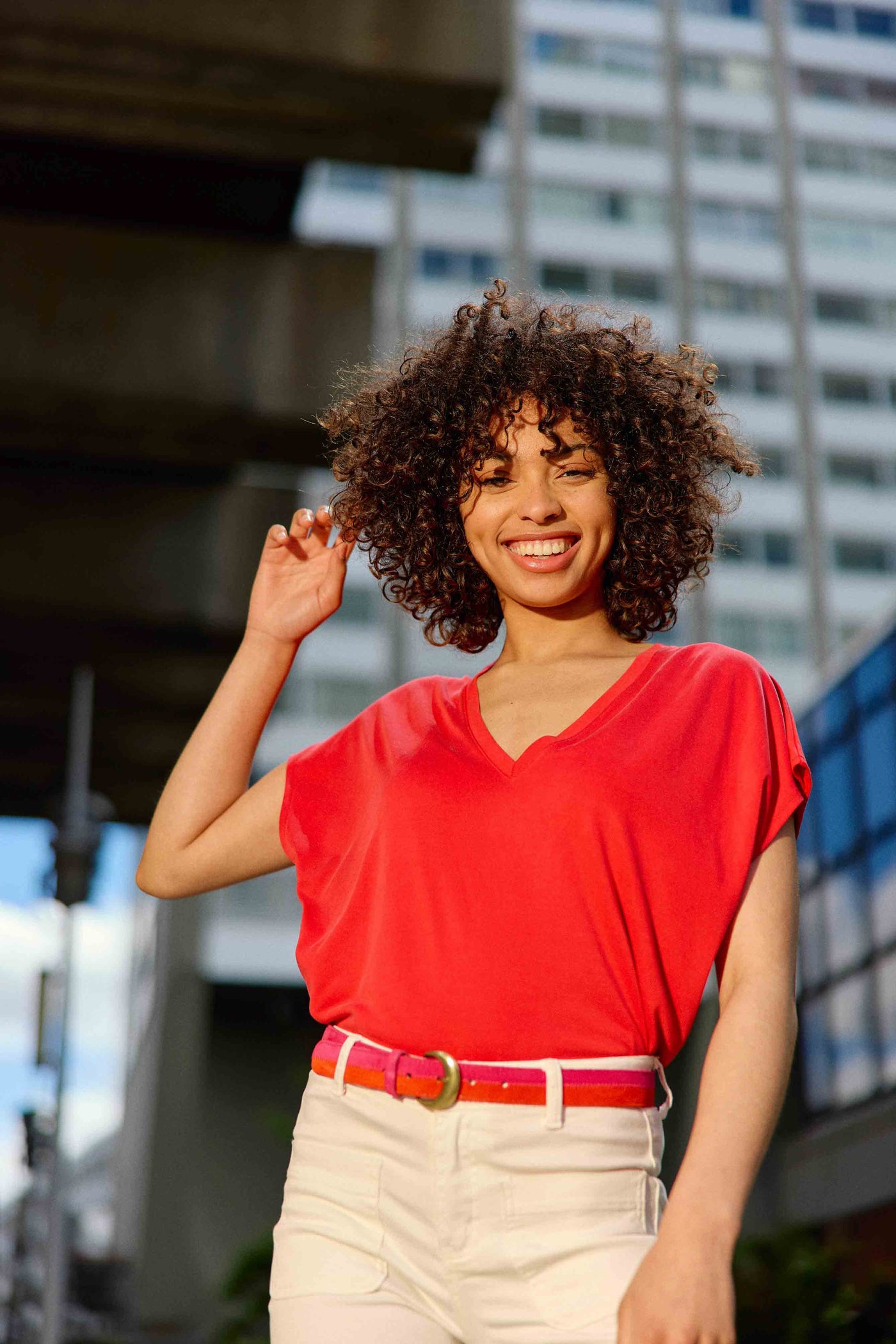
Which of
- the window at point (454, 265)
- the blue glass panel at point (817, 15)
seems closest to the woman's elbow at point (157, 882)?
the window at point (454, 265)

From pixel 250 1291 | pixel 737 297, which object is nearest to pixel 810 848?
pixel 250 1291

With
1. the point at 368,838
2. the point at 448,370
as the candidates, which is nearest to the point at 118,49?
the point at 448,370

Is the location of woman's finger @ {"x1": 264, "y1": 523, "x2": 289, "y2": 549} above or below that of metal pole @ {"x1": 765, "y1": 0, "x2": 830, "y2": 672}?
below

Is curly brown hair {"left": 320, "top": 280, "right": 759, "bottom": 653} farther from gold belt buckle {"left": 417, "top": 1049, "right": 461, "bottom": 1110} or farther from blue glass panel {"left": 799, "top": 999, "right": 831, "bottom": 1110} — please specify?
blue glass panel {"left": 799, "top": 999, "right": 831, "bottom": 1110}

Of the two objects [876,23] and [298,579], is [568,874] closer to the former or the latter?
[298,579]

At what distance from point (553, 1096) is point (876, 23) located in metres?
49.3

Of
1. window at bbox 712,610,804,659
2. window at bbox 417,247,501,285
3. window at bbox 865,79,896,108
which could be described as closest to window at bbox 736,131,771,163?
window at bbox 865,79,896,108

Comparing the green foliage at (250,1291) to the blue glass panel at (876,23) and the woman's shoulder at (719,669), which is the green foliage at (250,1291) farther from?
the blue glass panel at (876,23)

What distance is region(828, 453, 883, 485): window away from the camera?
131 ft

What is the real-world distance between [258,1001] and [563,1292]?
2581 cm

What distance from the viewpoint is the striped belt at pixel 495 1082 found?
4.99 ft

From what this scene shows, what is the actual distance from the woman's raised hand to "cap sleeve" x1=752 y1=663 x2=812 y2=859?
0.56m

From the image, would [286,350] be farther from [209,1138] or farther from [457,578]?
[209,1138]

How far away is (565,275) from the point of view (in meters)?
41.3
